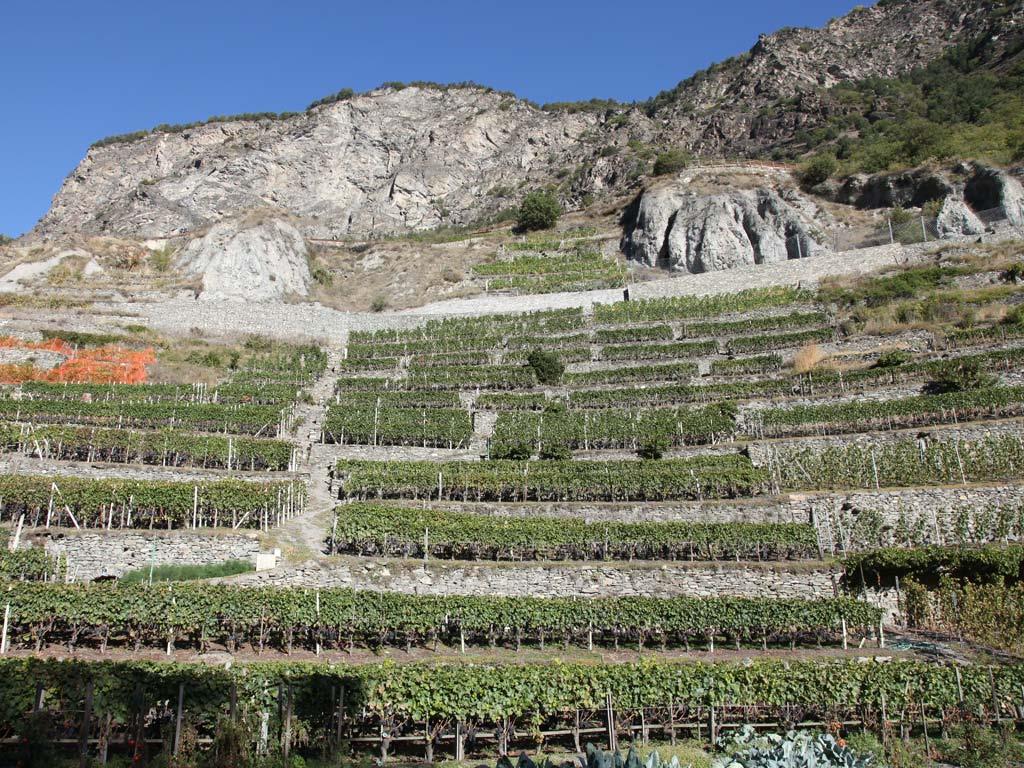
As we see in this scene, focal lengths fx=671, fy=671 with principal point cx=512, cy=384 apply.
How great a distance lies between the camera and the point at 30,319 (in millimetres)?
42781

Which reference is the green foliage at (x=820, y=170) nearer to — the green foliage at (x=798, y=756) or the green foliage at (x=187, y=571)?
the green foliage at (x=187, y=571)

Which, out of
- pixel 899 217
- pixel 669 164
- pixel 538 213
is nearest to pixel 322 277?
pixel 538 213

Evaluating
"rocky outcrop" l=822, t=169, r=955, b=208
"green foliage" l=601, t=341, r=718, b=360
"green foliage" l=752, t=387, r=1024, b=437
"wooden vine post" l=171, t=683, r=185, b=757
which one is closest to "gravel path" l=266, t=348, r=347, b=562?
"wooden vine post" l=171, t=683, r=185, b=757

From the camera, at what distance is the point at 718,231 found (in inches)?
2281

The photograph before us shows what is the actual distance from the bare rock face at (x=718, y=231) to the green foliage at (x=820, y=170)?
5123 millimetres

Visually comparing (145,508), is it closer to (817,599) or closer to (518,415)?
Answer: (518,415)

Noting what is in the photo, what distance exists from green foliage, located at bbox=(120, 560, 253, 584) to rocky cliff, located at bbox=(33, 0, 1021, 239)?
2744 inches

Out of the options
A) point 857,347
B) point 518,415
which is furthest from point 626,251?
point 518,415

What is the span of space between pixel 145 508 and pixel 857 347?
3440 centimetres

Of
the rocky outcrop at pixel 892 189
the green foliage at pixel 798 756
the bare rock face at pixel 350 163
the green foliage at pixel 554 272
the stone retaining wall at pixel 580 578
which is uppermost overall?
the bare rock face at pixel 350 163

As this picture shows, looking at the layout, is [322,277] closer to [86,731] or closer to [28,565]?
[28,565]

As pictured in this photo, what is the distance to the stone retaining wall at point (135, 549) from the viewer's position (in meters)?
19.4

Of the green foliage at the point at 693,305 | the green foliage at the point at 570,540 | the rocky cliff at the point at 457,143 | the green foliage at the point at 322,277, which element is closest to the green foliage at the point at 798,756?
the green foliage at the point at 570,540

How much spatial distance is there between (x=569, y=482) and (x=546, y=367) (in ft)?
43.2
